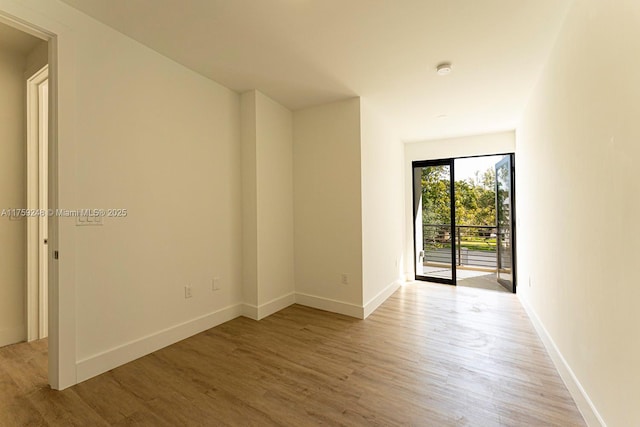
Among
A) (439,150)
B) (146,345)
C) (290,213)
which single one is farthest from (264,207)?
(439,150)

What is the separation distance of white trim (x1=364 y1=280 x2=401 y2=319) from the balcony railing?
3.26ft

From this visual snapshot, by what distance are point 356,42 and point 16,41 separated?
2896 millimetres

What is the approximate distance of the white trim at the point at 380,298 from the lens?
3321 mm

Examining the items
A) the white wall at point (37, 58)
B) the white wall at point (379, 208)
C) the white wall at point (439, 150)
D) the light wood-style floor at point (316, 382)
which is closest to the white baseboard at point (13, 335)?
the light wood-style floor at point (316, 382)

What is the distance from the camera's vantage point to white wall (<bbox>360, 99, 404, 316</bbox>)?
338cm

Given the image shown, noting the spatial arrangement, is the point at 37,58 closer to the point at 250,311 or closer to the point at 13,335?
the point at 13,335

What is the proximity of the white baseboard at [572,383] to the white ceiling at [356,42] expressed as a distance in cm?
240

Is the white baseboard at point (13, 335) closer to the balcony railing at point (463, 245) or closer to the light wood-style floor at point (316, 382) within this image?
the light wood-style floor at point (316, 382)

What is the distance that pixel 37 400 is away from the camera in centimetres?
175

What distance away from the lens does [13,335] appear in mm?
2484

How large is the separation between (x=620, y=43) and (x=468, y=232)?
460cm

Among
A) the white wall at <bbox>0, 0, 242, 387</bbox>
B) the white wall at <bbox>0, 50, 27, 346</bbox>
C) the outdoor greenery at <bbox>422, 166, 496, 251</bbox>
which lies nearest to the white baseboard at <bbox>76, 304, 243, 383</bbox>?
the white wall at <bbox>0, 0, 242, 387</bbox>

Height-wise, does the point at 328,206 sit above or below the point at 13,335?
above

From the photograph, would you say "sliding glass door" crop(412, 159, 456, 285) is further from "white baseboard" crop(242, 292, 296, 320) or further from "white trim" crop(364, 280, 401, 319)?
"white baseboard" crop(242, 292, 296, 320)
